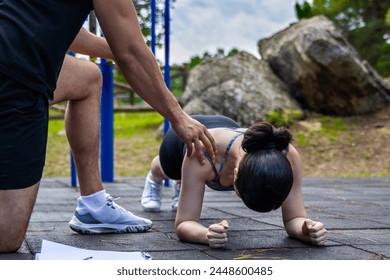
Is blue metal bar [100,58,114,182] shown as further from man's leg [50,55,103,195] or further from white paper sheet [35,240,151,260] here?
white paper sheet [35,240,151,260]

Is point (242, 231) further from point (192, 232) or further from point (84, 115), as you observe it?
point (84, 115)

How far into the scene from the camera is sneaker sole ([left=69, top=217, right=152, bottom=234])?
278 cm

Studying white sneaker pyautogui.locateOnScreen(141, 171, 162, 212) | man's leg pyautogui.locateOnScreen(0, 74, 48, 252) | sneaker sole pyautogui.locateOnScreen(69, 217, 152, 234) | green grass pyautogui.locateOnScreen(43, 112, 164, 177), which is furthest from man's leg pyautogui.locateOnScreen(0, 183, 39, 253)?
green grass pyautogui.locateOnScreen(43, 112, 164, 177)

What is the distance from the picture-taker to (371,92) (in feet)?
33.2

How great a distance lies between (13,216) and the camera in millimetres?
2332

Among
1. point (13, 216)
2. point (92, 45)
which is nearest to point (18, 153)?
point (13, 216)

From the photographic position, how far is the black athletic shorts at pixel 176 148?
315cm

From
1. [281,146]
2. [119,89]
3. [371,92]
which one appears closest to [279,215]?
[281,146]

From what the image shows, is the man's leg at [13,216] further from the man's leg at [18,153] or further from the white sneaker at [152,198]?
the white sneaker at [152,198]

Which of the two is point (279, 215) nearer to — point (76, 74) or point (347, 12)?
point (76, 74)

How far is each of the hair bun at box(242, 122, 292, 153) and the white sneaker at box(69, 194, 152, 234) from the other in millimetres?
679

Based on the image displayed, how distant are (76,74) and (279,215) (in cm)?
133

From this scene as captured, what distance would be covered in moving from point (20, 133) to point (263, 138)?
0.84 m

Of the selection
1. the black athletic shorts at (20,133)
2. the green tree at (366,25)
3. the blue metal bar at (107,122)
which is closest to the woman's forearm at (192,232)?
the black athletic shorts at (20,133)
